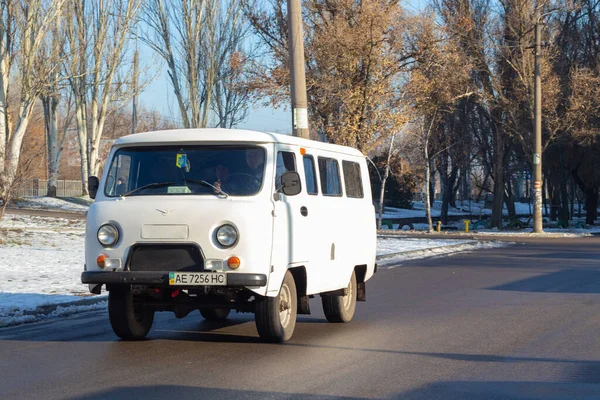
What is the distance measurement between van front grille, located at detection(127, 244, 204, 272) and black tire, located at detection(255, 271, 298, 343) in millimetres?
802

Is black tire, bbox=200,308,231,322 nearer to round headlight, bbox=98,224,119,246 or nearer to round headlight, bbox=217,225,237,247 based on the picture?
round headlight, bbox=98,224,119,246

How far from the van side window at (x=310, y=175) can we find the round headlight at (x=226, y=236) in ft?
5.04

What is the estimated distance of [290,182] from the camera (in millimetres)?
9648

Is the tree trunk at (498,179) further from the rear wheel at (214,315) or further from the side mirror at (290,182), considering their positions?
the side mirror at (290,182)

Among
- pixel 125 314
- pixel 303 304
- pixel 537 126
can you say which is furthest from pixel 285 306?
pixel 537 126

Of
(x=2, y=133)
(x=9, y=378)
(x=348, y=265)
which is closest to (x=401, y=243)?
(x=2, y=133)

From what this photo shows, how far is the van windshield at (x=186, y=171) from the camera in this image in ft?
31.8

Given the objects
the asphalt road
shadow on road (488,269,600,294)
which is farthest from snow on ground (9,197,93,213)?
the asphalt road

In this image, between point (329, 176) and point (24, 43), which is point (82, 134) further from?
point (329, 176)

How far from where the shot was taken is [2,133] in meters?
34.3

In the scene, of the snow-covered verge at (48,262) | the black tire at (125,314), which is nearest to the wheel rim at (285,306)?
the black tire at (125,314)

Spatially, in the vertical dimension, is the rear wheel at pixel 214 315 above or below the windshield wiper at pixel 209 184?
below

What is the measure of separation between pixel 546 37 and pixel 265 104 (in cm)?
2047

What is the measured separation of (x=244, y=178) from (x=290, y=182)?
1.62 ft
